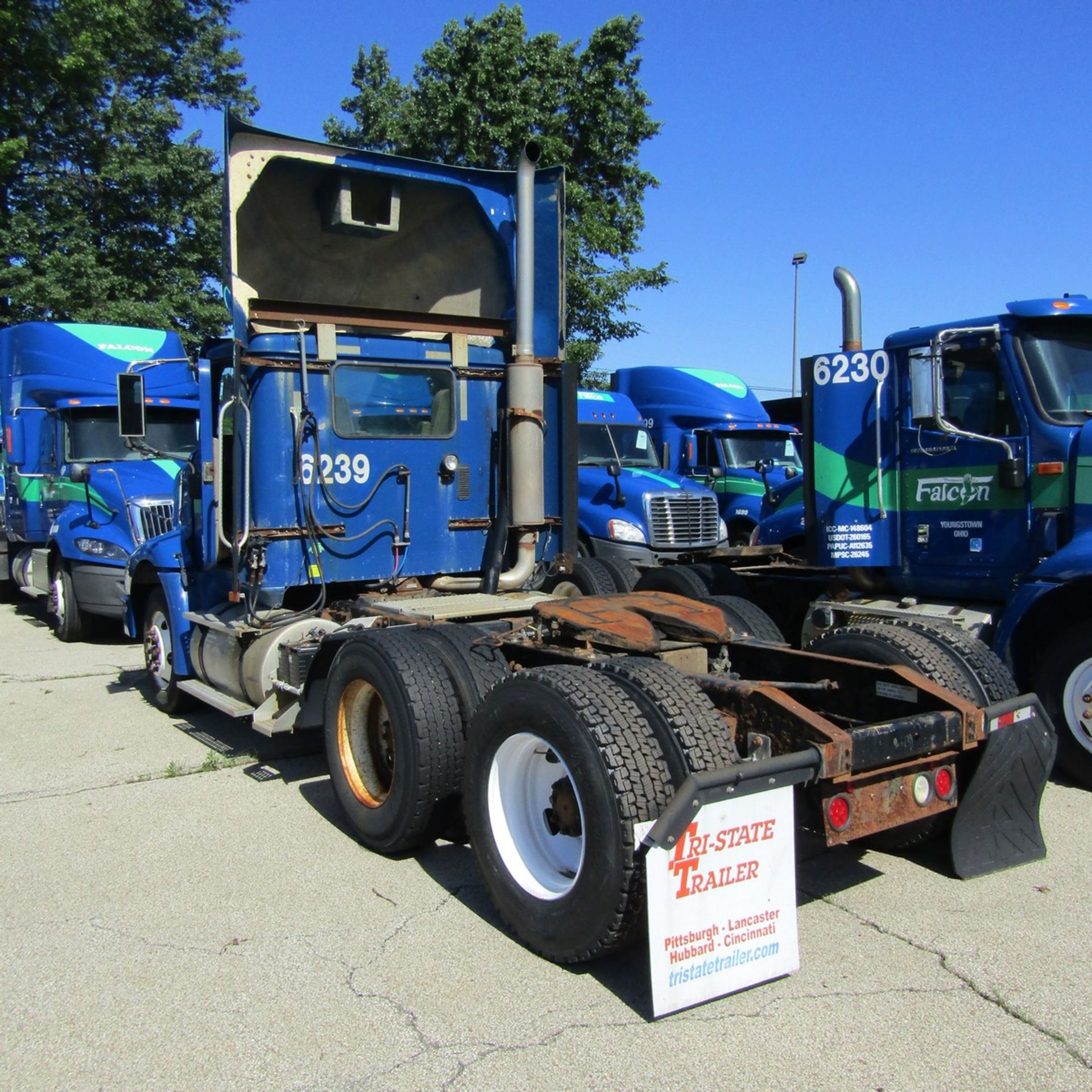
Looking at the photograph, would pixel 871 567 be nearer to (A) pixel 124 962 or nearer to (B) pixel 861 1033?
(B) pixel 861 1033

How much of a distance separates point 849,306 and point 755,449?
28.4 ft

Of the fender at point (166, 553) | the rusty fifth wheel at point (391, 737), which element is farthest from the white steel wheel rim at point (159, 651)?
the rusty fifth wheel at point (391, 737)

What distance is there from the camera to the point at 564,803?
385 centimetres

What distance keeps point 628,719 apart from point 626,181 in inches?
785

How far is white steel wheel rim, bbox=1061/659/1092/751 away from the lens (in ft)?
19.4

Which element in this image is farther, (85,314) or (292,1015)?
(85,314)

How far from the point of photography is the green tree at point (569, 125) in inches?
788

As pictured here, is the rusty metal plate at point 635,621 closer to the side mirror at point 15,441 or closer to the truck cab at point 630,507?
the truck cab at point 630,507

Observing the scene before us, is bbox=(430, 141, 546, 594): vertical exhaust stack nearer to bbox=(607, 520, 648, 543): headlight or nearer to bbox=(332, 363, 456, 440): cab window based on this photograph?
bbox=(332, 363, 456, 440): cab window

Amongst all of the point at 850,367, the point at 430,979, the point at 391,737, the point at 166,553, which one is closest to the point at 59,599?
the point at 166,553

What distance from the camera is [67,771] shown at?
21.2ft

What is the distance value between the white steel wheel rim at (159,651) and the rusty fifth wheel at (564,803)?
4.48m

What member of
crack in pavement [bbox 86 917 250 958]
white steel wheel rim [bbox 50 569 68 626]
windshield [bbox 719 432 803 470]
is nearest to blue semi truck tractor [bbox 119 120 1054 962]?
crack in pavement [bbox 86 917 250 958]

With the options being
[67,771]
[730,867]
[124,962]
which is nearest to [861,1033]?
[730,867]
